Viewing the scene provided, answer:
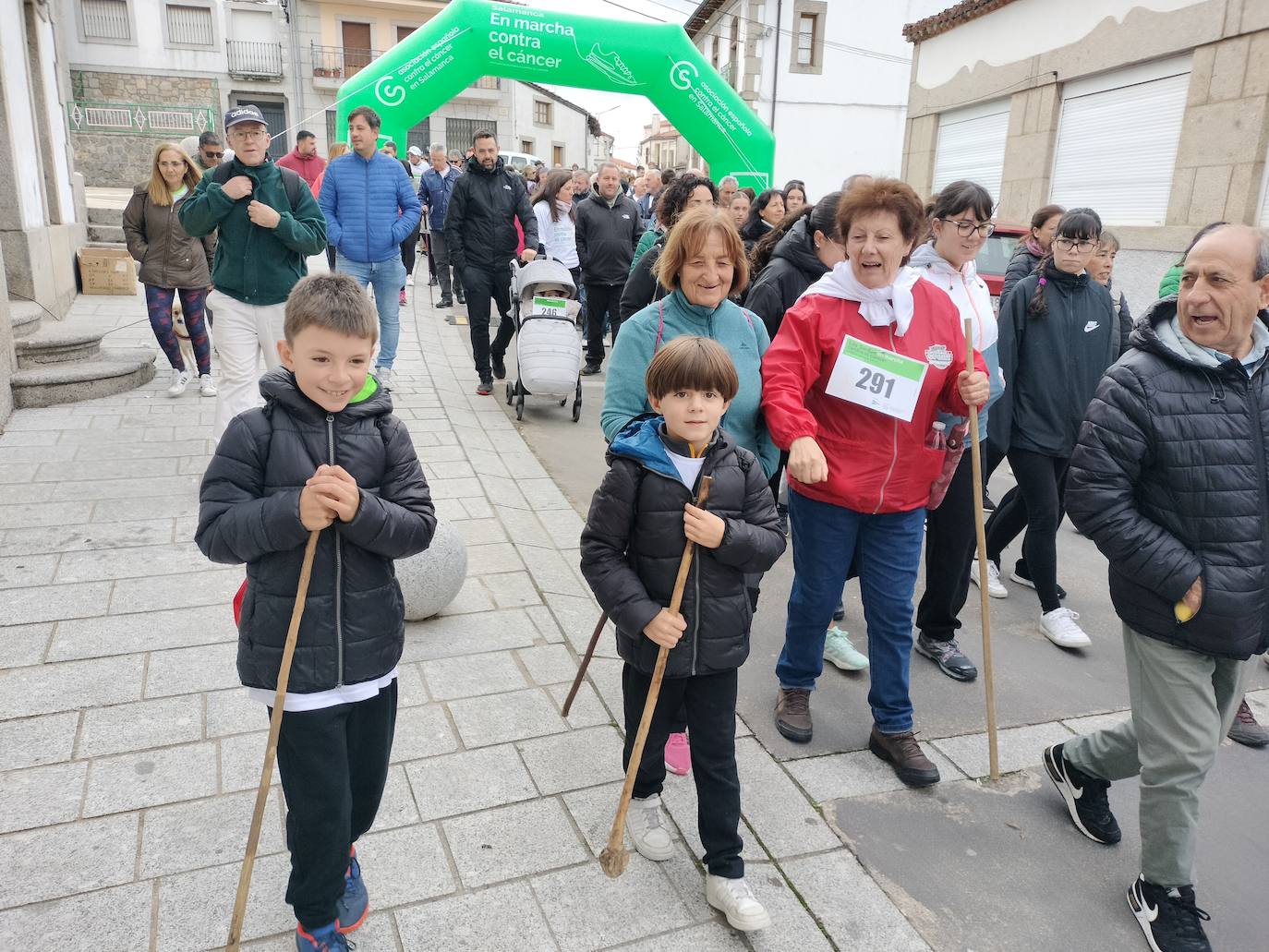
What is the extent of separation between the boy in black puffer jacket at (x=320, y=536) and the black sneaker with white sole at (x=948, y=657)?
2.69 meters

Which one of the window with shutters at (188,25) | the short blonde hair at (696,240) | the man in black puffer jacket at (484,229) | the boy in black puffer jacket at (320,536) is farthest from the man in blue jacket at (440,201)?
the window with shutters at (188,25)

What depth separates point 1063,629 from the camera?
447 cm

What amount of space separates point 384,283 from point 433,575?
4.36 metres

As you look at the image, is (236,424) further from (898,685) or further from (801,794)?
(898,685)

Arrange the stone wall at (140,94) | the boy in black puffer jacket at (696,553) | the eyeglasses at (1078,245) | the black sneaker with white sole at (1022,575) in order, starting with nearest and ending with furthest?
the boy in black puffer jacket at (696,553) < the eyeglasses at (1078,245) < the black sneaker with white sole at (1022,575) < the stone wall at (140,94)

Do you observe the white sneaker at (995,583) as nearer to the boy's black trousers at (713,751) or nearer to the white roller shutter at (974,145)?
the boy's black trousers at (713,751)

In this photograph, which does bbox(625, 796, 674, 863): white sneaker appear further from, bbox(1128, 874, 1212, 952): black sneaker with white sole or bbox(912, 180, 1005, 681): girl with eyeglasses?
bbox(912, 180, 1005, 681): girl with eyeglasses

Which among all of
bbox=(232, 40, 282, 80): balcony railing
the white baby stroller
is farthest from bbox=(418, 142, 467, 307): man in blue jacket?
bbox=(232, 40, 282, 80): balcony railing

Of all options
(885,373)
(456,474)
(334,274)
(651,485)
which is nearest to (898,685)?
(885,373)

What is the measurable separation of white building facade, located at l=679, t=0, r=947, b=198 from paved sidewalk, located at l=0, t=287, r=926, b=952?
1105 inches

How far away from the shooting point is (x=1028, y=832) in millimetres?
3000

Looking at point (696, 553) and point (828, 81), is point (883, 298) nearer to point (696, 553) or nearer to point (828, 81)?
point (696, 553)

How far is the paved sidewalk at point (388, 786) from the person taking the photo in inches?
94.5

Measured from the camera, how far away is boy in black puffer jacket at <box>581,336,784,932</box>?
7.88ft
